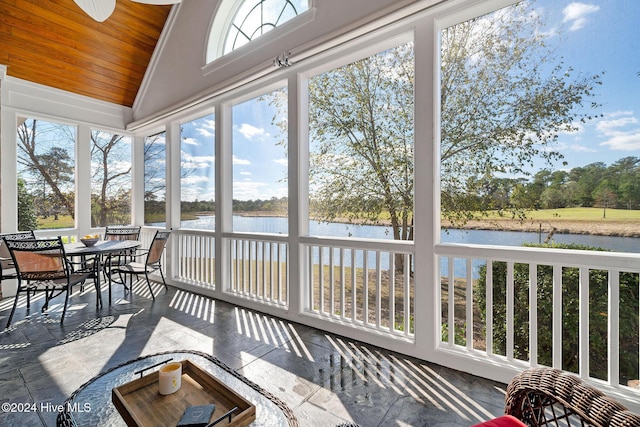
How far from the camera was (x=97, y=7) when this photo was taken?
254 cm

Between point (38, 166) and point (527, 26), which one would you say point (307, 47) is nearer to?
point (527, 26)

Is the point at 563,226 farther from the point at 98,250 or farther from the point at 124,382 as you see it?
the point at 98,250

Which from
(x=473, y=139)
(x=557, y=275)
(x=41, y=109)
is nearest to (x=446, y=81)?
(x=473, y=139)

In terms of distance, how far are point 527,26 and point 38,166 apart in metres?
6.49

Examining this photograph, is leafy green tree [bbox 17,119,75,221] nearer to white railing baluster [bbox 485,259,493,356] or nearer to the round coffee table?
the round coffee table

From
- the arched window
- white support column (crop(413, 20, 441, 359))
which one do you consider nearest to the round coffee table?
white support column (crop(413, 20, 441, 359))

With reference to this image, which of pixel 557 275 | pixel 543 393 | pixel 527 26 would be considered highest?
pixel 527 26

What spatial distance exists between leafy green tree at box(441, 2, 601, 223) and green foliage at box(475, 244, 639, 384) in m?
0.56

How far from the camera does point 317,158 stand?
3471 millimetres

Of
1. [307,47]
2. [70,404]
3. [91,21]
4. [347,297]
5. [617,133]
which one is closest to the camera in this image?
[70,404]

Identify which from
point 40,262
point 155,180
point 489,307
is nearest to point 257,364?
point 489,307

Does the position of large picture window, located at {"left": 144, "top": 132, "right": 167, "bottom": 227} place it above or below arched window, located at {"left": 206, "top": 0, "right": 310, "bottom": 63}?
below

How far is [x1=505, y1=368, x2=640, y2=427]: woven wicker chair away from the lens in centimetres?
99

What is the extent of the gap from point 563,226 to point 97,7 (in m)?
4.05
